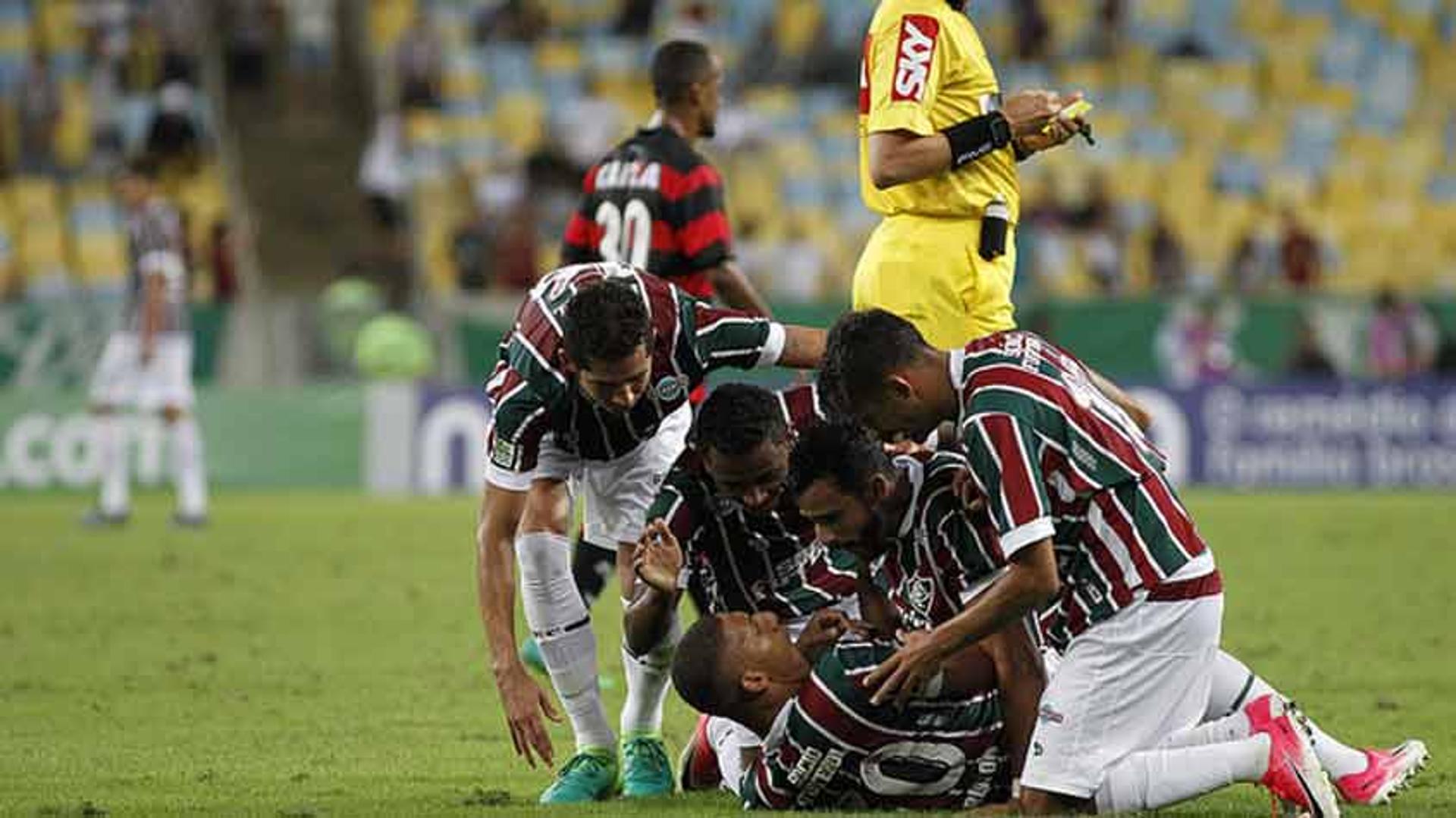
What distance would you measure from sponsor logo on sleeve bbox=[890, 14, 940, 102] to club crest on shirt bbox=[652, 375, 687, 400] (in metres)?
1.51

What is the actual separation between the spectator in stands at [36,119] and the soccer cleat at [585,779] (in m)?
19.4

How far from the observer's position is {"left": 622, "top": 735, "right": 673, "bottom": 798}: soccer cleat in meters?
7.56

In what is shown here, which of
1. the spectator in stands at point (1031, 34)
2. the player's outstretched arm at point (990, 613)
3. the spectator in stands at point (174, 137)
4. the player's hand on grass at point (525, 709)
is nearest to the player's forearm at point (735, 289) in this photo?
the player's hand on grass at point (525, 709)

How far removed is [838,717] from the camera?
6.80m

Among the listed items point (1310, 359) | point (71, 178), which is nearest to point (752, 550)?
point (1310, 359)

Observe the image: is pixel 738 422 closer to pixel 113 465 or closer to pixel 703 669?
pixel 703 669

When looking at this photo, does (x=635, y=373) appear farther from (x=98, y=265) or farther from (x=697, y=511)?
(x=98, y=265)

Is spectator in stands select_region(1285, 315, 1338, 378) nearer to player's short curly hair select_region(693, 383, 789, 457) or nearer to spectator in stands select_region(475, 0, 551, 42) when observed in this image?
spectator in stands select_region(475, 0, 551, 42)

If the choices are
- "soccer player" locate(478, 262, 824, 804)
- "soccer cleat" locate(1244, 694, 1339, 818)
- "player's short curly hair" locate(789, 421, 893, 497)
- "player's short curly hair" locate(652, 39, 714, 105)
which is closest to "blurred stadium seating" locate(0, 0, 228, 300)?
"player's short curly hair" locate(652, 39, 714, 105)

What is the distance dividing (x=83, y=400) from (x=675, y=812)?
14896mm

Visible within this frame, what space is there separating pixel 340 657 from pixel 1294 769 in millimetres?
5390

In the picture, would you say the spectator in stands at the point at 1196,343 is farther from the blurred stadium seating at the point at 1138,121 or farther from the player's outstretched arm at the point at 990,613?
the player's outstretched arm at the point at 990,613

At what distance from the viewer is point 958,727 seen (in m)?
6.87

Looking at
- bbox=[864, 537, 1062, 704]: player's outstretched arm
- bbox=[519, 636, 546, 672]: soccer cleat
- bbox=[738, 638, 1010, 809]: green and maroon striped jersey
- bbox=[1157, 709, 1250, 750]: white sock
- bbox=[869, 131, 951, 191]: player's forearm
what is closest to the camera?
bbox=[864, 537, 1062, 704]: player's outstretched arm
